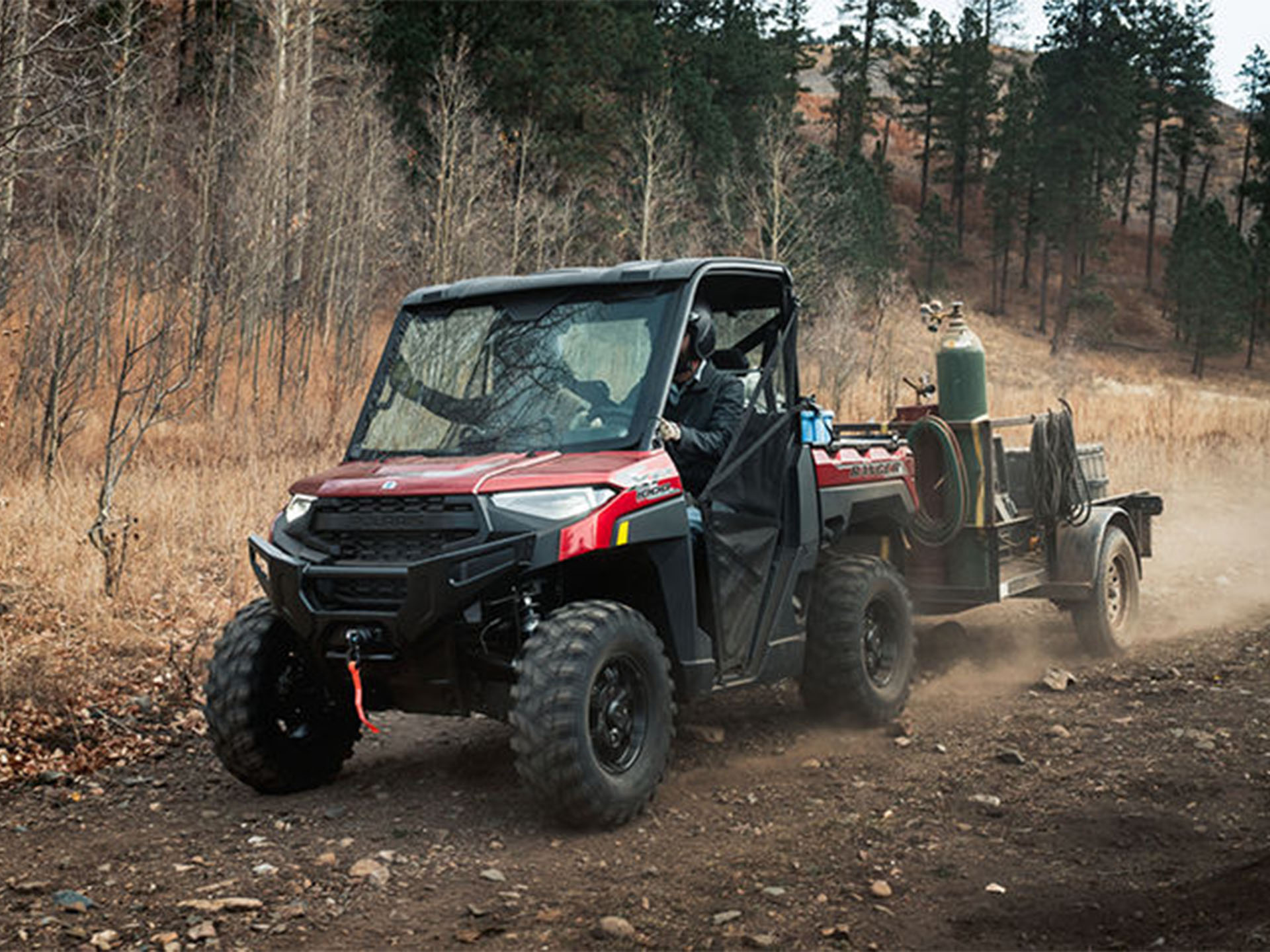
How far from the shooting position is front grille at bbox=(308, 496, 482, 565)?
17.5ft

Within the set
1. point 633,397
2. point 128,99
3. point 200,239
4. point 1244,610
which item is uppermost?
point 128,99

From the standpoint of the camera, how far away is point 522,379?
6234 mm

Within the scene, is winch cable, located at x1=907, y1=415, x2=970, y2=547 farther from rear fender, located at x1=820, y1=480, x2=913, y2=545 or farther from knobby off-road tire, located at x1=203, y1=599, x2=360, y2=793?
knobby off-road tire, located at x1=203, y1=599, x2=360, y2=793

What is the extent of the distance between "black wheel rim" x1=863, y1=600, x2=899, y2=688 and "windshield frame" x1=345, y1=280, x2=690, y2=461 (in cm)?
203

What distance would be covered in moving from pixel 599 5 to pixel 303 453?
25.5 m

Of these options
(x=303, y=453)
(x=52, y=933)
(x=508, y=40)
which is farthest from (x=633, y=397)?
→ (x=508, y=40)

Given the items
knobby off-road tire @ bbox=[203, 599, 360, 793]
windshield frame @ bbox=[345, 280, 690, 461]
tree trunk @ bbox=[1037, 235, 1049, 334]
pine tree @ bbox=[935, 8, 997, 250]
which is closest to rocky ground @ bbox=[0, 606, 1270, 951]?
knobby off-road tire @ bbox=[203, 599, 360, 793]

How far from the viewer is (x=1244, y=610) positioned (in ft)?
36.4

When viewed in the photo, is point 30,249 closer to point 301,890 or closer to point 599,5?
point 301,890

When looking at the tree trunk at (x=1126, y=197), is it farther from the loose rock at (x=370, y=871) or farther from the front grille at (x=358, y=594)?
the loose rock at (x=370, y=871)

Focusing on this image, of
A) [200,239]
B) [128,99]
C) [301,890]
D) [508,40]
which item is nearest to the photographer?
[301,890]

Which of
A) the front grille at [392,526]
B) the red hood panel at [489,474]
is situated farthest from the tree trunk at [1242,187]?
the front grille at [392,526]

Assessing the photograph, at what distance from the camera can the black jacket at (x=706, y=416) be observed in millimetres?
6398

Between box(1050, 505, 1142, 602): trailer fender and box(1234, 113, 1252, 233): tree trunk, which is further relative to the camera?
box(1234, 113, 1252, 233): tree trunk
